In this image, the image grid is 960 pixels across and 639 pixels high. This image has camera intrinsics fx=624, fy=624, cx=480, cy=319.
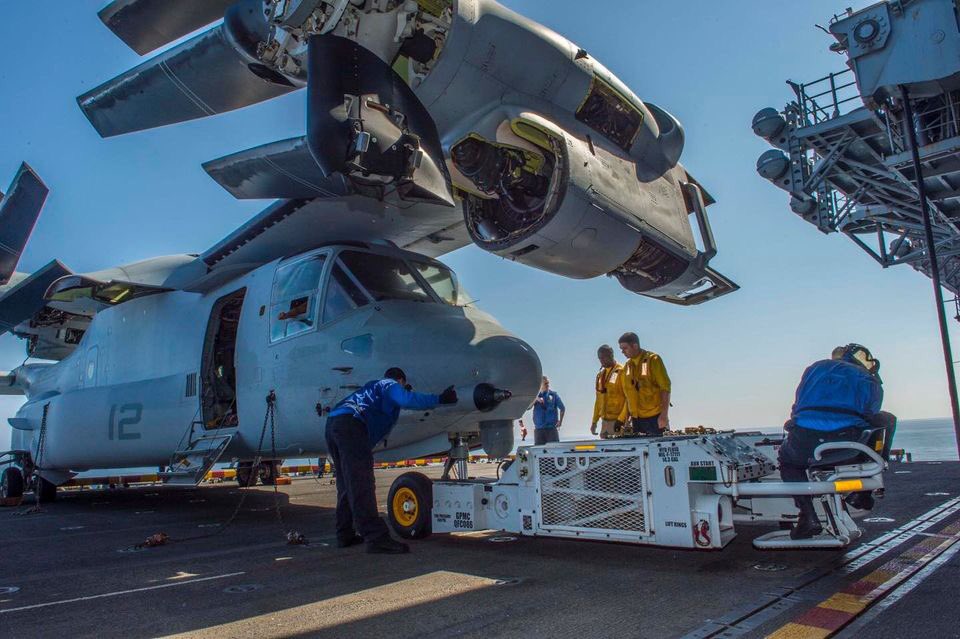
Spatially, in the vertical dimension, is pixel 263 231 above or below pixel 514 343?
above

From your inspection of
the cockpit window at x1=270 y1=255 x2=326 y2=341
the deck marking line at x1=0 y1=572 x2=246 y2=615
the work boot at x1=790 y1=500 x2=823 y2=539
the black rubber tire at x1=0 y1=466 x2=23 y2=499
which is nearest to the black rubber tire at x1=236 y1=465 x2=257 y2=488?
the black rubber tire at x1=0 y1=466 x2=23 y2=499

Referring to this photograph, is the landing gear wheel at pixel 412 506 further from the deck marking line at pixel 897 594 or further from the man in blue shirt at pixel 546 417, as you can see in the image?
the man in blue shirt at pixel 546 417

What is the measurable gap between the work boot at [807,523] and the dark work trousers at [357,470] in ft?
10.6

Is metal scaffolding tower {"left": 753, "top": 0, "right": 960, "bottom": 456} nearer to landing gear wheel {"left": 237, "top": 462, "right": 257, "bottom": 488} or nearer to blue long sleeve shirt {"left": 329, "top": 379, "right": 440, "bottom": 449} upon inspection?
blue long sleeve shirt {"left": 329, "top": 379, "right": 440, "bottom": 449}

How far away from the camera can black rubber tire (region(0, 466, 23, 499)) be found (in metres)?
12.6

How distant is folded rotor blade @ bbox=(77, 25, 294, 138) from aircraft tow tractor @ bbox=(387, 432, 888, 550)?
5.11m

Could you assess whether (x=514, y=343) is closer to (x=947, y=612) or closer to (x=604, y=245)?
(x=604, y=245)

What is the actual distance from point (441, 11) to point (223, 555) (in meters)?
5.33

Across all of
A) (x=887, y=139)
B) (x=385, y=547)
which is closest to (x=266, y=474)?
(x=385, y=547)

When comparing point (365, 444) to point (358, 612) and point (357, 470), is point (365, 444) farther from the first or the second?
point (358, 612)

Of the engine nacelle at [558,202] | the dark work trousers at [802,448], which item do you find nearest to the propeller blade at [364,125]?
the engine nacelle at [558,202]

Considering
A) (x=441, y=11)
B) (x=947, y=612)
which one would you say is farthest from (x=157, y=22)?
(x=947, y=612)

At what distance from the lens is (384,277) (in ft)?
25.6

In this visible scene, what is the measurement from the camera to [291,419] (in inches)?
292
